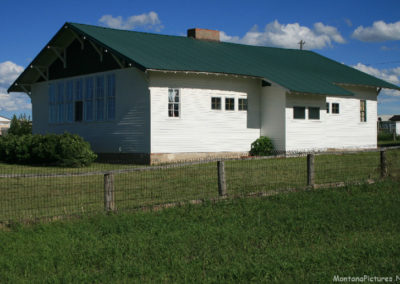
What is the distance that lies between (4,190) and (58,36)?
14168 millimetres

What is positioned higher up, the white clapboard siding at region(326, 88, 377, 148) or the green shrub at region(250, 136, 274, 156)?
the white clapboard siding at region(326, 88, 377, 148)

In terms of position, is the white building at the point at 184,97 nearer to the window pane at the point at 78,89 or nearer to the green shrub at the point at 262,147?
the window pane at the point at 78,89

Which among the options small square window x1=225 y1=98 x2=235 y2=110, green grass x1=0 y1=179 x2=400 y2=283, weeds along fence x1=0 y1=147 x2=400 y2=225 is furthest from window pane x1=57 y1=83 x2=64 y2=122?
green grass x1=0 y1=179 x2=400 y2=283

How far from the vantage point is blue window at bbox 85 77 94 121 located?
84.4 feet

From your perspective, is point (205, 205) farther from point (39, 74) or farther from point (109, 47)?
point (39, 74)

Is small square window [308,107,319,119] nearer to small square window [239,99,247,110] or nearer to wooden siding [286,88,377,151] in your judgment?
wooden siding [286,88,377,151]

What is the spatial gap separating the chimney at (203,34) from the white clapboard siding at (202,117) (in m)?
5.94

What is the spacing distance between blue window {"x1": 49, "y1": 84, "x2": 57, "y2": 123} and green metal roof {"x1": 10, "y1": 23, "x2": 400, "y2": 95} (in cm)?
481

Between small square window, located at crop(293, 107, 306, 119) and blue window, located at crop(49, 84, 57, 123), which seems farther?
blue window, located at crop(49, 84, 57, 123)

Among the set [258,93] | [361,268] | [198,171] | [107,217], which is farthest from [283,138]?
[361,268]

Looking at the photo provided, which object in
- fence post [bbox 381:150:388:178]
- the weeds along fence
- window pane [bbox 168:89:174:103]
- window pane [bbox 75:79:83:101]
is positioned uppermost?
window pane [bbox 75:79:83:101]

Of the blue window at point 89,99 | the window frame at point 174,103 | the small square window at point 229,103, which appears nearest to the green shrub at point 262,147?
the small square window at point 229,103

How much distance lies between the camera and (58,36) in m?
26.4

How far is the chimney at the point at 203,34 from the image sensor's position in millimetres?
29656
